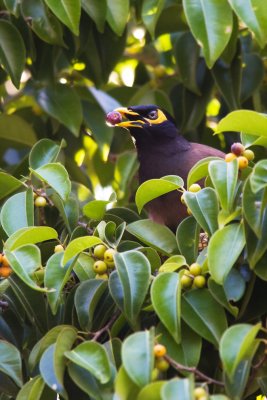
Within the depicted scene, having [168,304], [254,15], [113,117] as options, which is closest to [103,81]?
[113,117]

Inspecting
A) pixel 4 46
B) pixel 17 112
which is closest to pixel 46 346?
pixel 4 46

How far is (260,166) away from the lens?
2324mm

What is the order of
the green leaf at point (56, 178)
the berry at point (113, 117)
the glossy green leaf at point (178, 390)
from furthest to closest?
the berry at point (113, 117) → the green leaf at point (56, 178) → the glossy green leaf at point (178, 390)

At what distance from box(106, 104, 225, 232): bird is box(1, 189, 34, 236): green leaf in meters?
1.04

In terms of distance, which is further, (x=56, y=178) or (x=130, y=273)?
(x=56, y=178)

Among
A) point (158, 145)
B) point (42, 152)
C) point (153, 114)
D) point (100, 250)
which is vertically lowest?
point (158, 145)

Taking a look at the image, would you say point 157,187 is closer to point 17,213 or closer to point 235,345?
point 17,213

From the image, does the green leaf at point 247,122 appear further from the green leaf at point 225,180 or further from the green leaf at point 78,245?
the green leaf at point 78,245

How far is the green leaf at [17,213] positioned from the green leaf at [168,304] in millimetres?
572

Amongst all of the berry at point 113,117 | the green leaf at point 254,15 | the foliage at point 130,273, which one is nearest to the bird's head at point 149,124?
the berry at point 113,117

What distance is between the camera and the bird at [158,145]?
12.9ft

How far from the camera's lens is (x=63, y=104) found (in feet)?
13.0

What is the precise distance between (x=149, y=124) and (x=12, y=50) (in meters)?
0.81

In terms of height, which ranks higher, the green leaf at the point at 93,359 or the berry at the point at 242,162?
the berry at the point at 242,162
